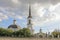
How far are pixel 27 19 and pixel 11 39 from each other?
6877 centimetres

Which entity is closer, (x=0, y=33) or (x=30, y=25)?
(x=0, y=33)

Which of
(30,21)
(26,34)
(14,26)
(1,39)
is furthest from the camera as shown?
(30,21)

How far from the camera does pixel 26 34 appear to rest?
7194cm

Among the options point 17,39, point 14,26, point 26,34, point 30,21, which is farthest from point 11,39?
point 30,21

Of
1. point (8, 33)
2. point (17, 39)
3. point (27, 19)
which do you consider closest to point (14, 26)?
point (27, 19)

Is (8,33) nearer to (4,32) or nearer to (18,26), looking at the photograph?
(4,32)

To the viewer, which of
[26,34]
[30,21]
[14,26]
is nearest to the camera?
[26,34]

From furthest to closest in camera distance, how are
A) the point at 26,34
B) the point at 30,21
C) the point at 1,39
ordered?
the point at 30,21 < the point at 26,34 < the point at 1,39

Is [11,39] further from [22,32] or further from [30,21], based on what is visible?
[30,21]

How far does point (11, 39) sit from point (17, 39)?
4.29 feet

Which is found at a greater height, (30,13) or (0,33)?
(30,13)

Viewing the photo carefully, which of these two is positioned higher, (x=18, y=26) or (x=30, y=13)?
(x=30, y=13)

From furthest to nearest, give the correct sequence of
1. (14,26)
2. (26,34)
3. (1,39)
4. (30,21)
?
(30,21)
(14,26)
(26,34)
(1,39)

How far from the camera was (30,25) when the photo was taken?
107 meters
